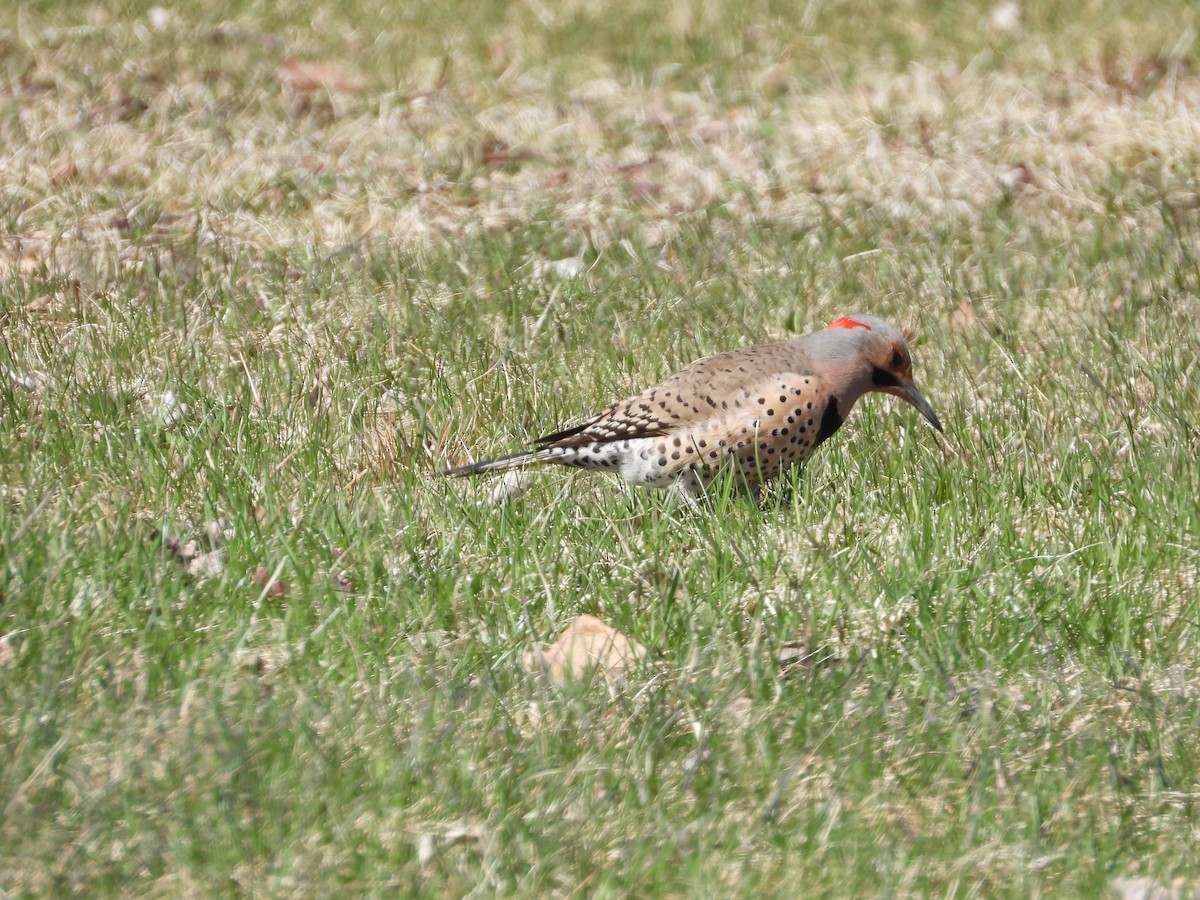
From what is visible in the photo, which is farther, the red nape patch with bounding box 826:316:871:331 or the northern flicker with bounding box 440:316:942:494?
the red nape patch with bounding box 826:316:871:331

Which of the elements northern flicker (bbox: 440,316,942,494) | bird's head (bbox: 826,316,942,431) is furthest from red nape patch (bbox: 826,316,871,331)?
northern flicker (bbox: 440,316,942,494)

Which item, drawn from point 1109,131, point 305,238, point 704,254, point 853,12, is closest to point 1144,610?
point 704,254

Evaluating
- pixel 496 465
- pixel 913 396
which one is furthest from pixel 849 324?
pixel 496 465

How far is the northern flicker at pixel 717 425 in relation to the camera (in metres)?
5.50

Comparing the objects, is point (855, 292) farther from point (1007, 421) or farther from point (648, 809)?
point (648, 809)

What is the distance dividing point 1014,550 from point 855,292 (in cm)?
293

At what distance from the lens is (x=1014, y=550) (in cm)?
473

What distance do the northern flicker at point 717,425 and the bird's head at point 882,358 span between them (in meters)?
0.05

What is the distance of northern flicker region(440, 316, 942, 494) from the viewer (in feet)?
18.0

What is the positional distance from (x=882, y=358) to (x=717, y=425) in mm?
693

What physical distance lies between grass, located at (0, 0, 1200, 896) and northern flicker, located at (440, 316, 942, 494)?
15cm

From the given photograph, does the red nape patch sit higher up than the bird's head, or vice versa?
the red nape patch

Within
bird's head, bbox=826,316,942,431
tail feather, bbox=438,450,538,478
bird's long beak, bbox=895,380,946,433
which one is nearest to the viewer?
tail feather, bbox=438,450,538,478

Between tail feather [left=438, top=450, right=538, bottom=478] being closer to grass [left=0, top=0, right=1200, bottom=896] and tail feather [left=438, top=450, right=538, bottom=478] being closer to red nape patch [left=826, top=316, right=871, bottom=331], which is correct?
grass [left=0, top=0, right=1200, bottom=896]
